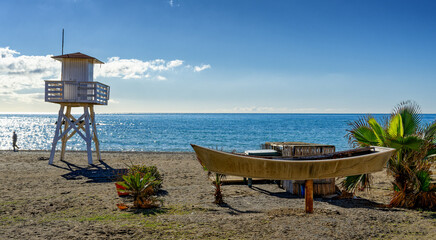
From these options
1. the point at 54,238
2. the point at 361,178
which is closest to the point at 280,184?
the point at 361,178

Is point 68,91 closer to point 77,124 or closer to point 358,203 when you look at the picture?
point 77,124

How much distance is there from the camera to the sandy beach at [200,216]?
7.19 m

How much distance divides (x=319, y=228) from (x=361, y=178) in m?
2.99

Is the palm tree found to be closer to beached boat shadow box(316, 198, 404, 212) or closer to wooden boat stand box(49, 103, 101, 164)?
beached boat shadow box(316, 198, 404, 212)

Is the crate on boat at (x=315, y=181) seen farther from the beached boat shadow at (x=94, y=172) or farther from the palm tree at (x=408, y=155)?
the beached boat shadow at (x=94, y=172)

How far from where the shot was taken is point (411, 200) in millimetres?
9461

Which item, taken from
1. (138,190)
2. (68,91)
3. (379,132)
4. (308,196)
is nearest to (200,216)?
(138,190)

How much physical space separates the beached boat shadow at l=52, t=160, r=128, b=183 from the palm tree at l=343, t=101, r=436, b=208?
10.1 metres

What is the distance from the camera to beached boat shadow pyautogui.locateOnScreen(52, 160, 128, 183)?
15.9m

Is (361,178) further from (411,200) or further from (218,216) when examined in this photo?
(218,216)

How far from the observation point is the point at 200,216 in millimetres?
8727

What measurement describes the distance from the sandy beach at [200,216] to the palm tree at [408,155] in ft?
2.21

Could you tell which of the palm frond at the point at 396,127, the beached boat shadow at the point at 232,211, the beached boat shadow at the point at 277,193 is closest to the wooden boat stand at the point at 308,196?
the beached boat shadow at the point at 232,211

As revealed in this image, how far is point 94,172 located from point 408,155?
609 inches
